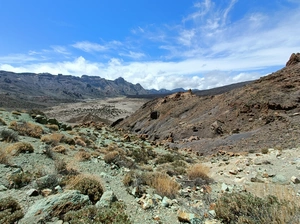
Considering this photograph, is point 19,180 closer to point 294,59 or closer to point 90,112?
point 294,59

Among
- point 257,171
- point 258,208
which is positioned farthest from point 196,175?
point 258,208

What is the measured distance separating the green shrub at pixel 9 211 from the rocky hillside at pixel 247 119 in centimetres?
1418

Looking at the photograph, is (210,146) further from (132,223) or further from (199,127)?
(132,223)

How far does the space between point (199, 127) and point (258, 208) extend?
20975 mm

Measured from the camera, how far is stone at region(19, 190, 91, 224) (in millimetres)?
3945

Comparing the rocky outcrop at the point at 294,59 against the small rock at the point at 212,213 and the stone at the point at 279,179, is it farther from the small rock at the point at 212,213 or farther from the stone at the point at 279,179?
the small rock at the point at 212,213

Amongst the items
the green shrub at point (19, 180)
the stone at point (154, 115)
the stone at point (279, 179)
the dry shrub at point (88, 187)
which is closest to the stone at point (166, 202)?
the dry shrub at point (88, 187)

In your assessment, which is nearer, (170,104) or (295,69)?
(295,69)

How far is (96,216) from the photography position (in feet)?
13.0

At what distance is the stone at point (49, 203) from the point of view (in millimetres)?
3945

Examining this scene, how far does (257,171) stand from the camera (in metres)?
8.23

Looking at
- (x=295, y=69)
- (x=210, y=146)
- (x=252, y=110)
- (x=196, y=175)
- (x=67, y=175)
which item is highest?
(x=295, y=69)

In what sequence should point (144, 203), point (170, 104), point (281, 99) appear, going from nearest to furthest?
point (144, 203)
point (281, 99)
point (170, 104)

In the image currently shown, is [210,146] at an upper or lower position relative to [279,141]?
lower
